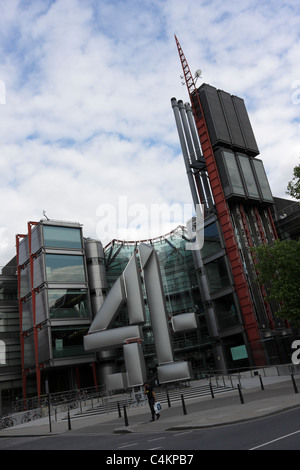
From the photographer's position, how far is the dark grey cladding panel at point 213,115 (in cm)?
5234

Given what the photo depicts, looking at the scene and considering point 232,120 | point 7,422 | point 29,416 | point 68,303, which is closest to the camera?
point 7,422

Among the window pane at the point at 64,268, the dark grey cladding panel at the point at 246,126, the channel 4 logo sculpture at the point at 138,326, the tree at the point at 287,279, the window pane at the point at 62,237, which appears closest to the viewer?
the tree at the point at 287,279

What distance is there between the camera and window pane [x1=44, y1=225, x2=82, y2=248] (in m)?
51.9

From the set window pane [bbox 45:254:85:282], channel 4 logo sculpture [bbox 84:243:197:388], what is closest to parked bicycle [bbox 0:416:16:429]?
channel 4 logo sculpture [bbox 84:243:197:388]

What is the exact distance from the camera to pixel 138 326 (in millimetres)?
32656

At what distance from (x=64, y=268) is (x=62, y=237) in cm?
419

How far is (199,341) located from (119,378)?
2340cm

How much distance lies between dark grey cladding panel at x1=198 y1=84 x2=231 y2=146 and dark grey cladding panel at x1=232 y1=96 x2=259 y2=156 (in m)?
3.21

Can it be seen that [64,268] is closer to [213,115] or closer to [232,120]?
[213,115]

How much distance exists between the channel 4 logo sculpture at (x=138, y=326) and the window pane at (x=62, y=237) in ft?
65.6

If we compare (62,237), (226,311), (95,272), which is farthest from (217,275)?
(62,237)

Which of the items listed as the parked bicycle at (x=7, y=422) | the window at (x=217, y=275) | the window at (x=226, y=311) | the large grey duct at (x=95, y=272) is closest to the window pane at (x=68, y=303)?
the large grey duct at (x=95, y=272)

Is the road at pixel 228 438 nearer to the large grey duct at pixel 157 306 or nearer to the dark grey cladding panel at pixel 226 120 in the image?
the large grey duct at pixel 157 306

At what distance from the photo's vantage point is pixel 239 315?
46625mm
